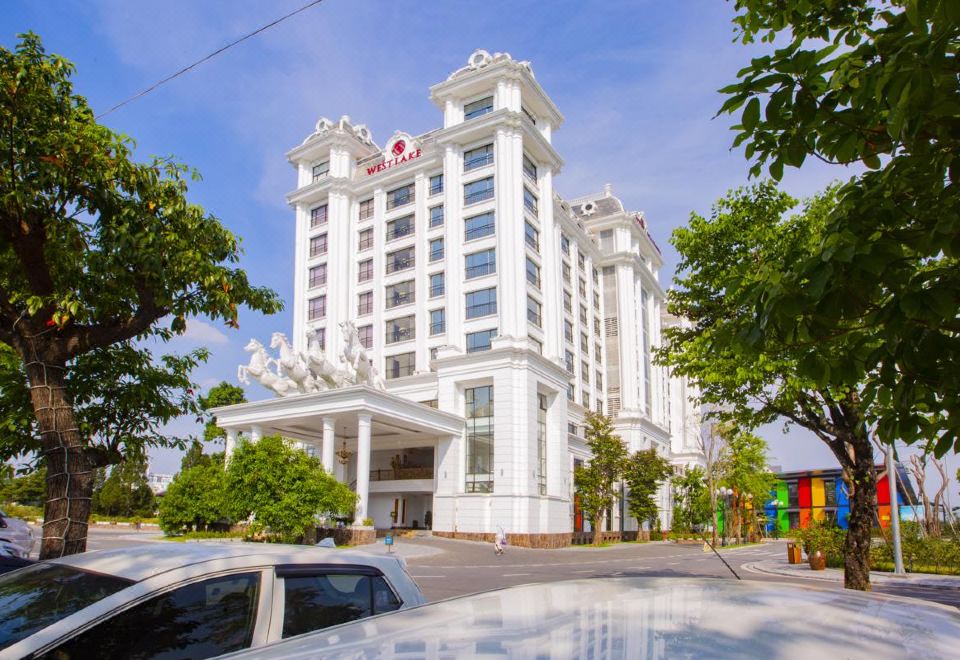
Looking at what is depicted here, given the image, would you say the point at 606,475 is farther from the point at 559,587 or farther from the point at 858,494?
the point at 559,587

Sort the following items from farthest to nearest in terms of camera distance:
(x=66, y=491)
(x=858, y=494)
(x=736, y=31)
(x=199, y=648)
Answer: (x=858, y=494) → (x=736, y=31) → (x=66, y=491) → (x=199, y=648)

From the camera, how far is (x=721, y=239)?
14883 millimetres

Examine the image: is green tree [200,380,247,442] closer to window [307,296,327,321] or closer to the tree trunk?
window [307,296,327,321]

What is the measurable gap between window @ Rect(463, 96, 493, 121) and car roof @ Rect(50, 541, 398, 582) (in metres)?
40.6

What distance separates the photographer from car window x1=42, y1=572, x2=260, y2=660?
3.19 metres

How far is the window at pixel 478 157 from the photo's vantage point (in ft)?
138

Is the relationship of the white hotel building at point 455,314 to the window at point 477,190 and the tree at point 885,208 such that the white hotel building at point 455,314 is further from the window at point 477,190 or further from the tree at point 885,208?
the tree at point 885,208

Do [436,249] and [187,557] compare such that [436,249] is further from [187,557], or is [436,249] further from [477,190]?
[187,557]

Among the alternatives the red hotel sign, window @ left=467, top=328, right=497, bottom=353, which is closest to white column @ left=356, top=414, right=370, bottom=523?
window @ left=467, top=328, right=497, bottom=353

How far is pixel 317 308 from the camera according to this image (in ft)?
159

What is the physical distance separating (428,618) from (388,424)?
35.6 m

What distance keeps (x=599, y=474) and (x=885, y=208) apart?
133 feet

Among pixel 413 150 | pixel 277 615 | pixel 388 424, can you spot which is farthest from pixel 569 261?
pixel 277 615

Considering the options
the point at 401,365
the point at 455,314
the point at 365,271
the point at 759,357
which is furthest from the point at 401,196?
the point at 759,357
